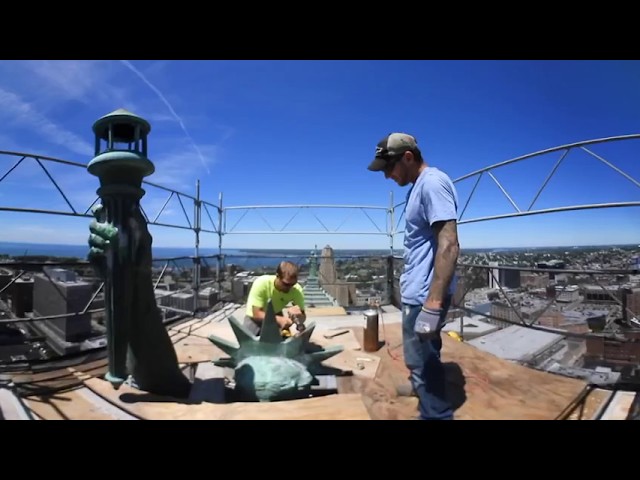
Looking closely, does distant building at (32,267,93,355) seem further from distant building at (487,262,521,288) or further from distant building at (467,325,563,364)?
distant building at (487,262,521,288)

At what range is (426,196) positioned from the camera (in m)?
1.76

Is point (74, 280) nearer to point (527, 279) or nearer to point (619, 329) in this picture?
point (527, 279)

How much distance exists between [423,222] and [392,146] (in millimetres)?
562

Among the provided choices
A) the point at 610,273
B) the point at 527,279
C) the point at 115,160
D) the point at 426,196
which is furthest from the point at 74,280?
the point at 610,273

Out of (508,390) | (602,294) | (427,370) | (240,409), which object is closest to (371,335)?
(508,390)

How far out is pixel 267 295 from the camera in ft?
11.1

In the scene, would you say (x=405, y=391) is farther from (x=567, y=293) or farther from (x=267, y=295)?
(x=567, y=293)

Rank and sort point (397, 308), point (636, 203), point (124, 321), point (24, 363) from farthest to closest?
point (397, 308), point (636, 203), point (24, 363), point (124, 321)

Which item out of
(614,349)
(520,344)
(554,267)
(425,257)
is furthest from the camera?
(554,267)

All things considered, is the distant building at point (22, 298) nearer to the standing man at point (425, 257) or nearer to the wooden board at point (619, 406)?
the standing man at point (425, 257)

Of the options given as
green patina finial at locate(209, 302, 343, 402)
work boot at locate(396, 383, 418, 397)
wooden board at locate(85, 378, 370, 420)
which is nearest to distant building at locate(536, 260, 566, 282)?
work boot at locate(396, 383, 418, 397)

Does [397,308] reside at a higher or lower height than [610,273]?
lower

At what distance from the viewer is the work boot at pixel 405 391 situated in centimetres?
239

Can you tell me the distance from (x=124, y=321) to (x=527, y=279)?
494cm
